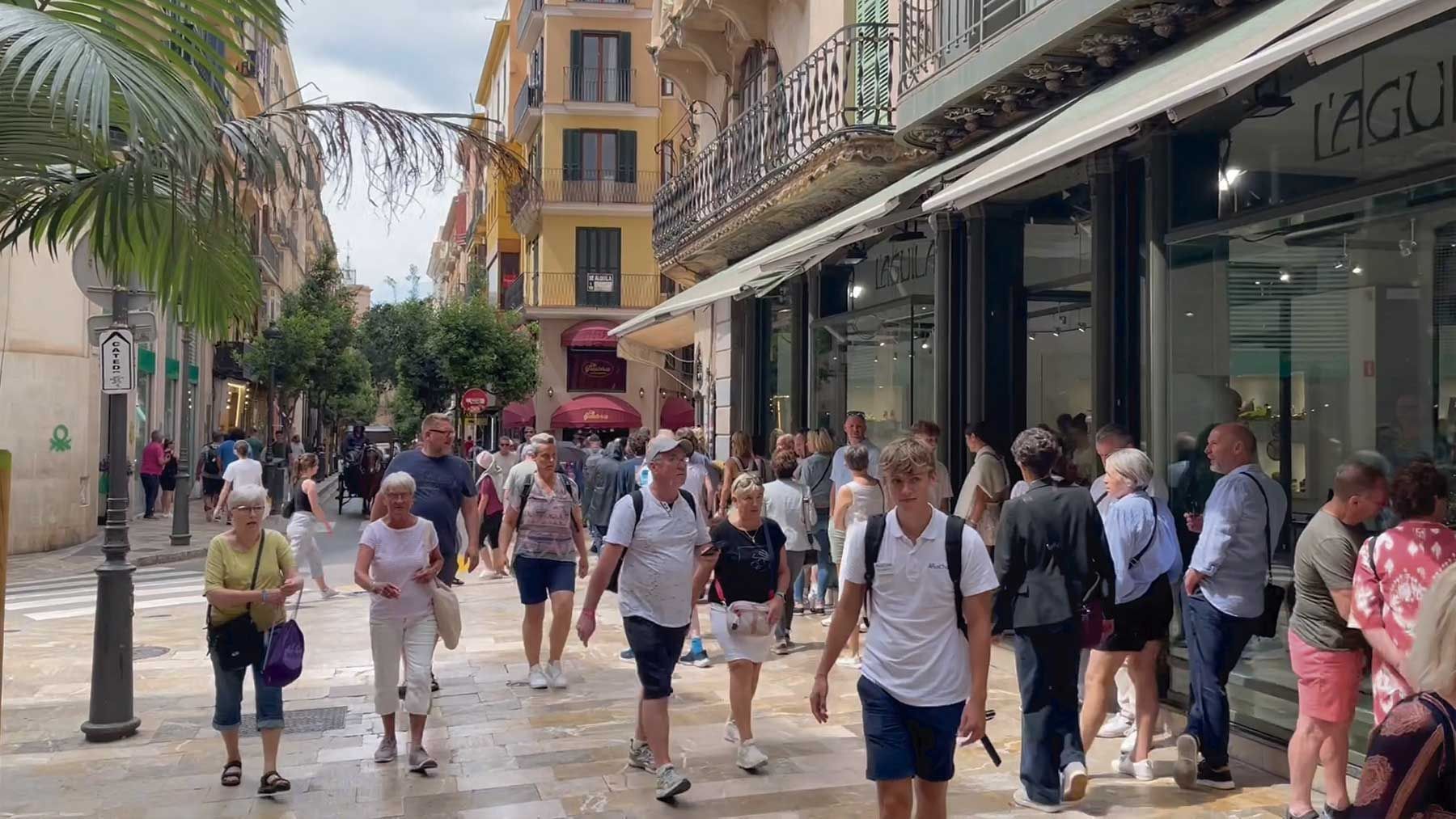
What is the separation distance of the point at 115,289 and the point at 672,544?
4.43 m

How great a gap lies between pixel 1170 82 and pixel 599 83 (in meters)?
35.9

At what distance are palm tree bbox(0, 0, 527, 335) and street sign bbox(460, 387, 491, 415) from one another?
32.8 metres

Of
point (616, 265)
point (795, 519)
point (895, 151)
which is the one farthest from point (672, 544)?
point (616, 265)

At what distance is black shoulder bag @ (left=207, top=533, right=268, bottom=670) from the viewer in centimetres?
627

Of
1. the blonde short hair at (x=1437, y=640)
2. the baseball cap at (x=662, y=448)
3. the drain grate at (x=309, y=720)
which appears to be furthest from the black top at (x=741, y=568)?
the blonde short hair at (x=1437, y=640)

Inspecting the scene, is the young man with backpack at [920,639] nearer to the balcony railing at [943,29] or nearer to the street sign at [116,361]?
the balcony railing at [943,29]

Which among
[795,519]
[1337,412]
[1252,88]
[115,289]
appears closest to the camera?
[1337,412]

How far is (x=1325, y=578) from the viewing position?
17.0 ft

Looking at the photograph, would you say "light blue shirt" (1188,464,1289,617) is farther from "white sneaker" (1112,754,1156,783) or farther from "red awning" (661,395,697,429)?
"red awning" (661,395,697,429)

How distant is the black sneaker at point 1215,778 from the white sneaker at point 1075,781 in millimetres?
737

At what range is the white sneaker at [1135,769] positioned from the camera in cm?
656

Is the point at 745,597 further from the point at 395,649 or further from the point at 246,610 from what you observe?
the point at 246,610

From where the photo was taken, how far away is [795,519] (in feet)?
34.8

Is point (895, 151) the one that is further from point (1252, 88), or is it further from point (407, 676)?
point (407, 676)
